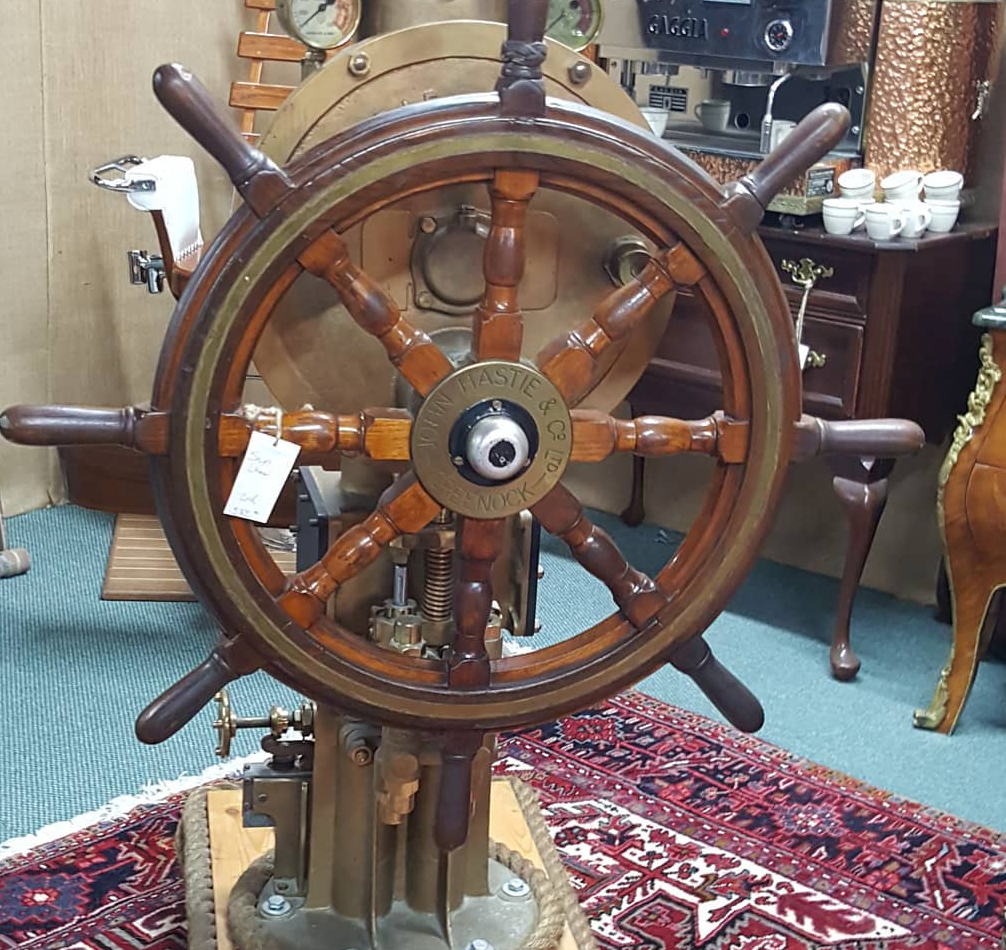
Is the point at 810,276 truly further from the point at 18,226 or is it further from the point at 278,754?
the point at 18,226

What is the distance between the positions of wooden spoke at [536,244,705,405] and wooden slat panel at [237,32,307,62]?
76.8 inches

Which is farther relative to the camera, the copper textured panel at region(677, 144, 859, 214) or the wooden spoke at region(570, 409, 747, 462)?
the copper textured panel at region(677, 144, 859, 214)

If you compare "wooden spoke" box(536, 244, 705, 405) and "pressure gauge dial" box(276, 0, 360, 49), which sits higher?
"pressure gauge dial" box(276, 0, 360, 49)

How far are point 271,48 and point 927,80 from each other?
1.32m

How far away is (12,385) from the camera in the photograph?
330 centimetres

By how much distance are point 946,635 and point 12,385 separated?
2.09 meters

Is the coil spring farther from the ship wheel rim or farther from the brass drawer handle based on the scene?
the brass drawer handle

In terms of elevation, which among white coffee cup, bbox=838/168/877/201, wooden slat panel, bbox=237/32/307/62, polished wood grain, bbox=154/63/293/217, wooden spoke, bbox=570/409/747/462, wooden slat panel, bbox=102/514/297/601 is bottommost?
wooden slat panel, bbox=102/514/297/601

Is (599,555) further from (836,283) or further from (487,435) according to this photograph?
(836,283)

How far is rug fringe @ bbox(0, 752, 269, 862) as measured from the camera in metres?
2.08

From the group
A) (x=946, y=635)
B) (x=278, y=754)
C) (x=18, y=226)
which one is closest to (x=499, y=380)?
(x=278, y=754)

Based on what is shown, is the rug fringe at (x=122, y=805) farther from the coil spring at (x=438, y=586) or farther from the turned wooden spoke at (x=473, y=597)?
the turned wooden spoke at (x=473, y=597)

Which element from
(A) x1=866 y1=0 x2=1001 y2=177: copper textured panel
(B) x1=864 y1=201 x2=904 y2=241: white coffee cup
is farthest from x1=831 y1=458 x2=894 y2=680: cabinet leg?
(A) x1=866 y1=0 x2=1001 y2=177: copper textured panel

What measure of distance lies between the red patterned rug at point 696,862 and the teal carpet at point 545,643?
11 cm
